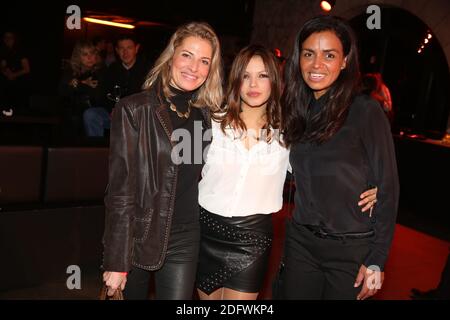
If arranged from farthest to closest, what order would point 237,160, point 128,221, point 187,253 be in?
point 237,160
point 187,253
point 128,221

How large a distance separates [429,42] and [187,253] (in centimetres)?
712

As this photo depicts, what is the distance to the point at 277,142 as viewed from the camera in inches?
86.7

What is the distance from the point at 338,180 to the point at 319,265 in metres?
0.40

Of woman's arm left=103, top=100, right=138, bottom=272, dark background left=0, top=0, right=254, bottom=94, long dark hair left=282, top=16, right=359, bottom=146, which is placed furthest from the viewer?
dark background left=0, top=0, right=254, bottom=94

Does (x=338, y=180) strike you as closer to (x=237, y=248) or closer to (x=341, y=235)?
(x=341, y=235)

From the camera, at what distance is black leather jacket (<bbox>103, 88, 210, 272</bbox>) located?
1835 millimetres

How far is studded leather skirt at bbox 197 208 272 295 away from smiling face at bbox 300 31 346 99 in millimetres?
713

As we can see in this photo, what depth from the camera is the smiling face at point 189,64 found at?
203cm

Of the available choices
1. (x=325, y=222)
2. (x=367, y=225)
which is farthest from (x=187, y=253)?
(x=367, y=225)

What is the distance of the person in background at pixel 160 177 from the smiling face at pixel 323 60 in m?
0.47

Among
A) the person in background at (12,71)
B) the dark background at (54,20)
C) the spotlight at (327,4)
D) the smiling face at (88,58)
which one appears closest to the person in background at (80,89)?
the smiling face at (88,58)

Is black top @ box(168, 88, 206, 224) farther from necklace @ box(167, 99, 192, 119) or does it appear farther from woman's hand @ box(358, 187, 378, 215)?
woman's hand @ box(358, 187, 378, 215)

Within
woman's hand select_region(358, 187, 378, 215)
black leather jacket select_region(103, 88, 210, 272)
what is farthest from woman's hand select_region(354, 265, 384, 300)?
black leather jacket select_region(103, 88, 210, 272)

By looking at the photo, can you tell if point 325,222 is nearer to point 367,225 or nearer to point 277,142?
point 367,225
